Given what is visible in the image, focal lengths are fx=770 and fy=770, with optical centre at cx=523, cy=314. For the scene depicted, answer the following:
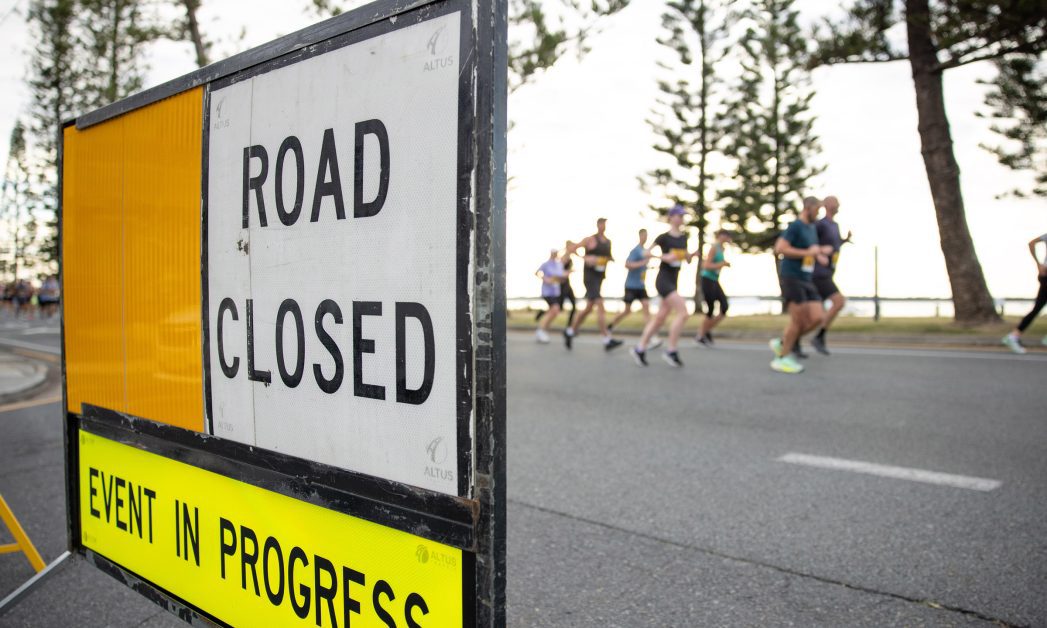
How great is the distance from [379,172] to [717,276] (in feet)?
36.7

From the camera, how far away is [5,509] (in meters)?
2.40

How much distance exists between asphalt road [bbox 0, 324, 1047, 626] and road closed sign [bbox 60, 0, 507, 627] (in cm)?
111

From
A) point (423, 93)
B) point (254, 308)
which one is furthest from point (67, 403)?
point (423, 93)

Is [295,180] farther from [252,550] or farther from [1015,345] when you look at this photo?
[1015,345]

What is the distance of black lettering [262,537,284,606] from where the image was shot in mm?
1541

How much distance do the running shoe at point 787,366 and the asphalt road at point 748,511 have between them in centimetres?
136

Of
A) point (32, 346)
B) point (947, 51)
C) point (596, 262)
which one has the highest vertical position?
point (947, 51)

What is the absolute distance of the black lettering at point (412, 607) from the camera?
1.27m

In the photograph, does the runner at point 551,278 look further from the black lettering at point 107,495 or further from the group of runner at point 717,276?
the black lettering at point 107,495

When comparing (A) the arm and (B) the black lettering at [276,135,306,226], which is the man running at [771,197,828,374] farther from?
(B) the black lettering at [276,135,306,226]

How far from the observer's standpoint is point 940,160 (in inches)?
624

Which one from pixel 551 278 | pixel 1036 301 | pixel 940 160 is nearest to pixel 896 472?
pixel 1036 301

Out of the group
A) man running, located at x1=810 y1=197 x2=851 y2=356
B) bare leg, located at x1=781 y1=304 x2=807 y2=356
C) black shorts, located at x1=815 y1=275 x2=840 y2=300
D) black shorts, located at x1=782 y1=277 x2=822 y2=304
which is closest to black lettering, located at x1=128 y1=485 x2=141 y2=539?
bare leg, located at x1=781 y1=304 x2=807 y2=356

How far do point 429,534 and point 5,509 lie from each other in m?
1.88
